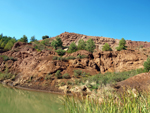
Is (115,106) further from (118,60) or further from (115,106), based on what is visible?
(118,60)

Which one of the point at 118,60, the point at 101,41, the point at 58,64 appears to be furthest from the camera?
the point at 101,41

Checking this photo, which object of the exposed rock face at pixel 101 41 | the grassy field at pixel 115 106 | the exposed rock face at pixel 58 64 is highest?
the exposed rock face at pixel 101 41

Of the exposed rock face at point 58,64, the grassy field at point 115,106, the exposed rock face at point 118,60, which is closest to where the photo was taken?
the grassy field at point 115,106

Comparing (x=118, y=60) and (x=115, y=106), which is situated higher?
(x=118, y=60)

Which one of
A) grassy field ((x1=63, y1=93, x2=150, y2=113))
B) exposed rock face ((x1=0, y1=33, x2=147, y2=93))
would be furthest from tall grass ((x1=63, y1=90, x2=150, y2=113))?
exposed rock face ((x1=0, y1=33, x2=147, y2=93))

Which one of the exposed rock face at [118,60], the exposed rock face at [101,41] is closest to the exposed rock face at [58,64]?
the exposed rock face at [118,60]

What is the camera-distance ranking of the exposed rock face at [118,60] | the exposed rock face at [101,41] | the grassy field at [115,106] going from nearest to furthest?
the grassy field at [115,106], the exposed rock face at [118,60], the exposed rock face at [101,41]

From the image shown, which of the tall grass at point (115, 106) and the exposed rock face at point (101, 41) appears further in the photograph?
the exposed rock face at point (101, 41)

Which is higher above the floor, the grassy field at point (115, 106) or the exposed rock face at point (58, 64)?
the exposed rock face at point (58, 64)

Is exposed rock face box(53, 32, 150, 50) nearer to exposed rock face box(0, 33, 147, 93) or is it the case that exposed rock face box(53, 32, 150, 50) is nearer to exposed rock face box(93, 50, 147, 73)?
exposed rock face box(93, 50, 147, 73)

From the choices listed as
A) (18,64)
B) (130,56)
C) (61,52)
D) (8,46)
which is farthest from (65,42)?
(130,56)

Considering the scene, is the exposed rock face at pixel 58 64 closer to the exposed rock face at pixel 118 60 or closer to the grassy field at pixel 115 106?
the exposed rock face at pixel 118 60

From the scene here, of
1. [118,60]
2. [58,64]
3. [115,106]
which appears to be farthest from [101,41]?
[115,106]

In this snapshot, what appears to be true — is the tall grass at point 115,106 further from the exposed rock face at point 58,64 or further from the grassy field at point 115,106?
the exposed rock face at point 58,64
